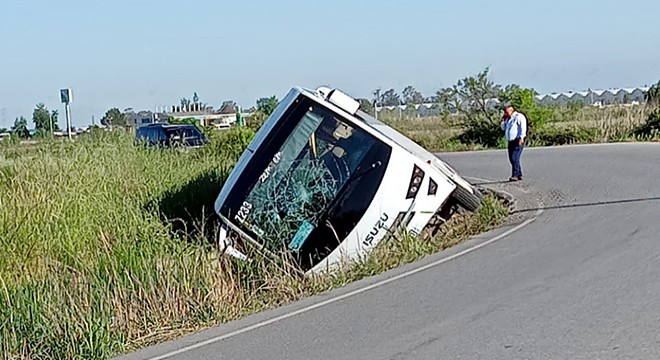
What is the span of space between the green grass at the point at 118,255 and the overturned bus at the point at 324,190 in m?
0.40

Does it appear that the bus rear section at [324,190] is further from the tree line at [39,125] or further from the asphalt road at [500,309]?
the tree line at [39,125]

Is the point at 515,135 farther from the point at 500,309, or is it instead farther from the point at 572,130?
the point at 572,130

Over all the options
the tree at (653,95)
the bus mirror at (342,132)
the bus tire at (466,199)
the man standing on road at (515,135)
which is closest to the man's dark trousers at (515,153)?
the man standing on road at (515,135)

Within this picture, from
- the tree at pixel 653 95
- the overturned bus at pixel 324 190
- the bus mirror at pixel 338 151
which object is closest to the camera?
the overturned bus at pixel 324 190

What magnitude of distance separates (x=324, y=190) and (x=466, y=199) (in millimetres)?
2768

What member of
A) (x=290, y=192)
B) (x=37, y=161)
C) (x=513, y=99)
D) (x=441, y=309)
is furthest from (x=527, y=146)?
(x=441, y=309)

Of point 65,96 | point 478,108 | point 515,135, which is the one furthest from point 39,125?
point 478,108

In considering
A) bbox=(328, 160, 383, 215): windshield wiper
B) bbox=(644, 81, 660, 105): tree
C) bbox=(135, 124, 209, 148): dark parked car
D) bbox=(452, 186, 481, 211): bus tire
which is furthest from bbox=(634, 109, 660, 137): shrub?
bbox=(328, 160, 383, 215): windshield wiper

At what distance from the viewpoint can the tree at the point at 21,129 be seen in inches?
792

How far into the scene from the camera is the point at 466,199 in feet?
42.5

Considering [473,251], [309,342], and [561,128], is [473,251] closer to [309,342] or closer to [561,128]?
[309,342]

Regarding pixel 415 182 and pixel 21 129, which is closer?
pixel 415 182

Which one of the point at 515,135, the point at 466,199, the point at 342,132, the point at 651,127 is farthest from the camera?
the point at 651,127

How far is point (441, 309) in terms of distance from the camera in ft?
27.7
